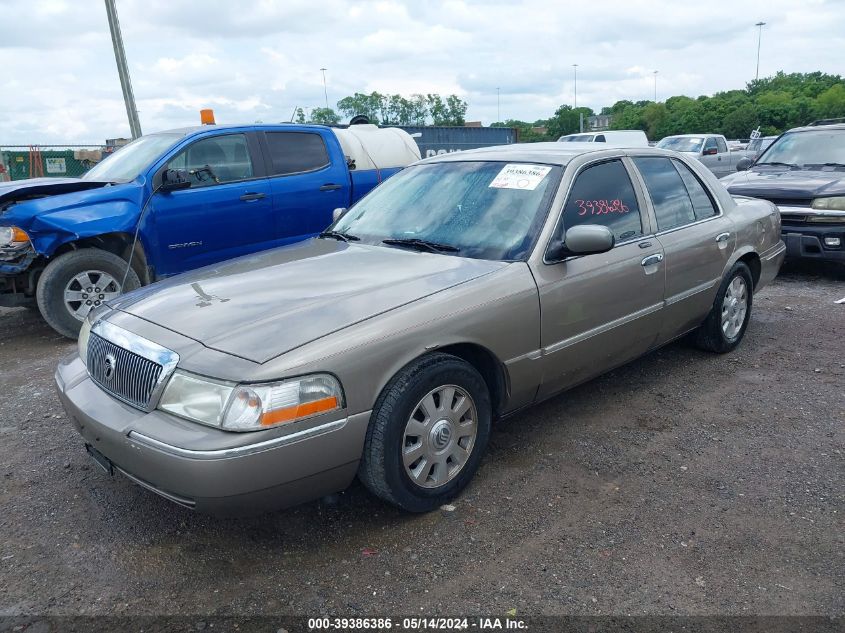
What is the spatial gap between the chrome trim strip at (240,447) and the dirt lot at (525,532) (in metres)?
0.60

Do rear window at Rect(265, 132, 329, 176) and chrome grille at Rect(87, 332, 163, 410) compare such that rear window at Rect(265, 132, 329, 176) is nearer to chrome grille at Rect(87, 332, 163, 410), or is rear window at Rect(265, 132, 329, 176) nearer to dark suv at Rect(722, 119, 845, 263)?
chrome grille at Rect(87, 332, 163, 410)

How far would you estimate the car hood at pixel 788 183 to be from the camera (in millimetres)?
7478

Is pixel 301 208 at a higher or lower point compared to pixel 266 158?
lower

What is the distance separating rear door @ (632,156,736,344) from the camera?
4.43 m

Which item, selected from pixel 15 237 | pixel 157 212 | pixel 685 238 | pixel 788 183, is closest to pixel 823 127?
pixel 788 183

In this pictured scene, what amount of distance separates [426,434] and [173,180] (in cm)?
406

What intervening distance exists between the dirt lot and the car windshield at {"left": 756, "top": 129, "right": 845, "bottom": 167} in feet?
16.9

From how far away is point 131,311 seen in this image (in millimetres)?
3221

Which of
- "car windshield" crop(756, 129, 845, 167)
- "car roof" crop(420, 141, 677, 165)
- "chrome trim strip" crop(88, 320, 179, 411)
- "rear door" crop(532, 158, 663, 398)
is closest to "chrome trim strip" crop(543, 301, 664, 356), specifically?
"rear door" crop(532, 158, 663, 398)

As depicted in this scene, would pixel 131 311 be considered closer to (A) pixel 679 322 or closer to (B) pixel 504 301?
(B) pixel 504 301

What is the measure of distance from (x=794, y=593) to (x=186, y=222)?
17.9 ft

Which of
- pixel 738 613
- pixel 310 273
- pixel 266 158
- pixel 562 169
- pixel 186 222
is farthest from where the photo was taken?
pixel 266 158

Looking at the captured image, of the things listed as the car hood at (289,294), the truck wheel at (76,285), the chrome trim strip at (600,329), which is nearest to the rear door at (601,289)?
the chrome trim strip at (600,329)

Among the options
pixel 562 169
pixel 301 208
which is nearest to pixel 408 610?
pixel 562 169
